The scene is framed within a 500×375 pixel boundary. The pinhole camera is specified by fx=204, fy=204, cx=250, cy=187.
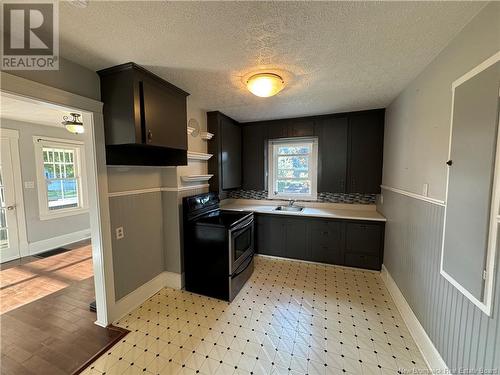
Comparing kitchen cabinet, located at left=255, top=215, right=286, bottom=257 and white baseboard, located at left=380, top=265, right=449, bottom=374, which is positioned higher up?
kitchen cabinet, located at left=255, top=215, right=286, bottom=257

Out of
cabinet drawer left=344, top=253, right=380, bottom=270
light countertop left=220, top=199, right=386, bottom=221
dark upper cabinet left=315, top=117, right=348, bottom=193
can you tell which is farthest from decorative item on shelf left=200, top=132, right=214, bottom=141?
cabinet drawer left=344, top=253, right=380, bottom=270

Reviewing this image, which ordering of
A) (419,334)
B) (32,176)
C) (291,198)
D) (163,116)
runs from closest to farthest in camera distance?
1. (419,334)
2. (163,116)
3. (32,176)
4. (291,198)

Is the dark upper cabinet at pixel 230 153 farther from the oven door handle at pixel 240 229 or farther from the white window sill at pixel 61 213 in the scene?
the white window sill at pixel 61 213

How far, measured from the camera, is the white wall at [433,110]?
3.82ft

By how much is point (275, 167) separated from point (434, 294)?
2795 millimetres

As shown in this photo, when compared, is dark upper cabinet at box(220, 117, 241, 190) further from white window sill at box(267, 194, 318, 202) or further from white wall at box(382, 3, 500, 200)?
white wall at box(382, 3, 500, 200)

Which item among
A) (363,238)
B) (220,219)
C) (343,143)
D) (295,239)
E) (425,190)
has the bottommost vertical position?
(295,239)

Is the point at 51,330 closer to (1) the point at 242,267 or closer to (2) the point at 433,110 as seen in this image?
(1) the point at 242,267

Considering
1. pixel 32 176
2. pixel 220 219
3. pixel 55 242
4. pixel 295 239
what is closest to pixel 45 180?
pixel 32 176

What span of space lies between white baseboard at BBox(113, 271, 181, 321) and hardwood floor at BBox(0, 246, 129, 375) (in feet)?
0.71

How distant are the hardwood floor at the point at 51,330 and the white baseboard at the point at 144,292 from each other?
8.5 inches

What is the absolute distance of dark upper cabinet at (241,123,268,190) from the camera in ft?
12.3

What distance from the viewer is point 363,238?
2969 millimetres

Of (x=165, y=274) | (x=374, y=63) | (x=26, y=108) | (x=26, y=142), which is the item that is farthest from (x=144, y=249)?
(x=26, y=142)
